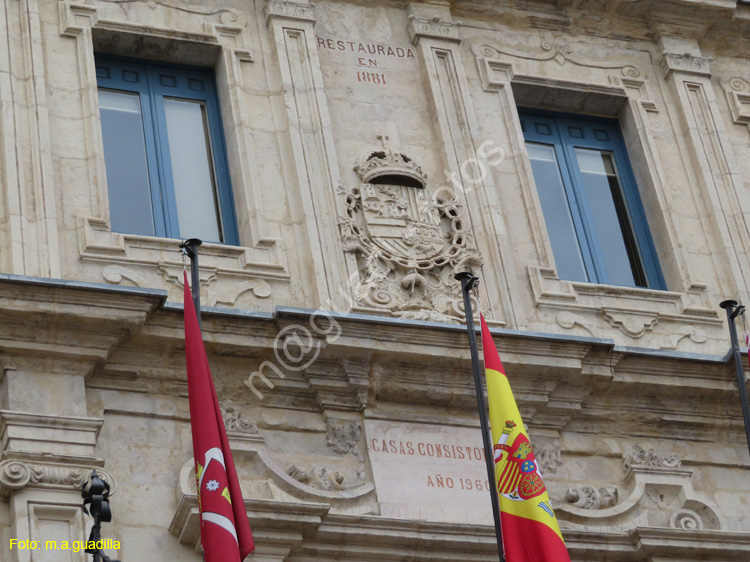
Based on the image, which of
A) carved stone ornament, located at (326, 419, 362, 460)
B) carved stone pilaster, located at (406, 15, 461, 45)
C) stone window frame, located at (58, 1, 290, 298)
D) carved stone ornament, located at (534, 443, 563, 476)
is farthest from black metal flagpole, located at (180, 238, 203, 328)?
carved stone pilaster, located at (406, 15, 461, 45)

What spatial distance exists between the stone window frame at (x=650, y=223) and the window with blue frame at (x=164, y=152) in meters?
2.32

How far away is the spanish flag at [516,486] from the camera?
38.2 feet

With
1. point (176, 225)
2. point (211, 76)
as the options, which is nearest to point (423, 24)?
point (211, 76)

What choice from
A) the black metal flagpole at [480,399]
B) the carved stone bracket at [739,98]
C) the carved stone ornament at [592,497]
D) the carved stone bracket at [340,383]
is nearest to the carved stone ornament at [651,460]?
the carved stone ornament at [592,497]

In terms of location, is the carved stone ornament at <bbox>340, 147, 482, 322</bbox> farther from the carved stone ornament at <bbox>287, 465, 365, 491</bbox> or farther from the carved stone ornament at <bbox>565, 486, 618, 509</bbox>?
the carved stone ornament at <bbox>565, 486, 618, 509</bbox>

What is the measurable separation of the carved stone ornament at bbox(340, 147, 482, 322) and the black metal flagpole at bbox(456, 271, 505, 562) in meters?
0.63

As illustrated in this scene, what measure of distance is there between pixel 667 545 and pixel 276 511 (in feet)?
9.16

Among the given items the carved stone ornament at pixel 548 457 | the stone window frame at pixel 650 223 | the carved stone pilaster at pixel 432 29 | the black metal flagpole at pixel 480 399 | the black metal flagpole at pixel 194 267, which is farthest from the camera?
the carved stone pilaster at pixel 432 29

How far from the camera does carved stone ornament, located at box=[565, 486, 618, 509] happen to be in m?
13.0

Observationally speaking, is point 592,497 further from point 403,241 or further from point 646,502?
point 403,241

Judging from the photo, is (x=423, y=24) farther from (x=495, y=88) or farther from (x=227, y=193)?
(x=227, y=193)

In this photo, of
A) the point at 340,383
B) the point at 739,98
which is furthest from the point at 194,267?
the point at 739,98

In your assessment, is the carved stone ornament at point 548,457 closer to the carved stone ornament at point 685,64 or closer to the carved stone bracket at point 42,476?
the carved stone bracket at point 42,476

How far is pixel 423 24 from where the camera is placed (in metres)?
15.1
